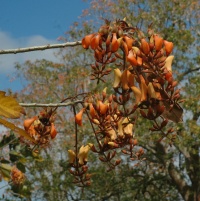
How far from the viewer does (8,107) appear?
64 centimetres

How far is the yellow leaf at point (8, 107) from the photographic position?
2.08 feet

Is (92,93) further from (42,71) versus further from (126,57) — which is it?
(42,71)

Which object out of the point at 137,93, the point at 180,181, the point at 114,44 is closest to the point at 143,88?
the point at 137,93

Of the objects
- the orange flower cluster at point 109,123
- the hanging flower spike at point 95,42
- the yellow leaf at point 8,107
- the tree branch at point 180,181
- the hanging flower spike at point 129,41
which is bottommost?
the yellow leaf at point 8,107

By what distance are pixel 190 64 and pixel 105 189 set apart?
147 inches

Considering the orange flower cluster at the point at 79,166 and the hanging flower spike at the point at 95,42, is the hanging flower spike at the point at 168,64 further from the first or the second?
the orange flower cluster at the point at 79,166

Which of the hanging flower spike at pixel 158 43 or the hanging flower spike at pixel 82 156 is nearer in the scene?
the hanging flower spike at pixel 158 43

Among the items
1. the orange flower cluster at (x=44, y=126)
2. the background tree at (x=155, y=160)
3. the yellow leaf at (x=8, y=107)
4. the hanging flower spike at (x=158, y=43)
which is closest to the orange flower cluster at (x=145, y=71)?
the hanging flower spike at (x=158, y=43)

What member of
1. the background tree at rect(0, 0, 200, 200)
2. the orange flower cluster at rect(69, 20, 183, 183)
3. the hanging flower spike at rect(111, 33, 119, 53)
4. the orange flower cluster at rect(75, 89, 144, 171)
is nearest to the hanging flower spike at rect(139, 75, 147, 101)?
the orange flower cluster at rect(69, 20, 183, 183)

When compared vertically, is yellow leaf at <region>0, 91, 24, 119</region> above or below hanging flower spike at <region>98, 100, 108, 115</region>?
below

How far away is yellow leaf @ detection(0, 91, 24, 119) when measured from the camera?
0.63m

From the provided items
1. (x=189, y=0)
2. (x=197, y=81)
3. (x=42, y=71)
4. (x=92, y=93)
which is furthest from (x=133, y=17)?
(x=92, y=93)

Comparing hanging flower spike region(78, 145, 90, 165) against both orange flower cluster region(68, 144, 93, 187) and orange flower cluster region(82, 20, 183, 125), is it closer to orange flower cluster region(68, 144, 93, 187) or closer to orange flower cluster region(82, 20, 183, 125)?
orange flower cluster region(68, 144, 93, 187)

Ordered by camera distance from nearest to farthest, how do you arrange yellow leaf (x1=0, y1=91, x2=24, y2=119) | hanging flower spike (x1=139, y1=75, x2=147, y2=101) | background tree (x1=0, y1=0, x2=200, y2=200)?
yellow leaf (x1=0, y1=91, x2=24, y2=119) < hanging flower spike (x1=139, y1=75, x2=147, y2=101) < background tree (x1=0, y1=0, x2=200, y2=200)
